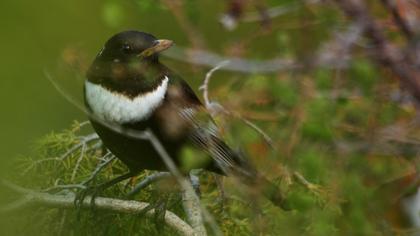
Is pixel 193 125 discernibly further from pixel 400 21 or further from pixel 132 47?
pixel 400 21

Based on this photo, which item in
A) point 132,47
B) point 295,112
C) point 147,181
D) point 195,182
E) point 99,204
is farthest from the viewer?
point 132,47

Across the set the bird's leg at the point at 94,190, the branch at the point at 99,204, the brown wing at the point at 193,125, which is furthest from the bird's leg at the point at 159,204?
the brown wing at the point at 193,125

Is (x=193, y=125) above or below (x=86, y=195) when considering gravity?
below

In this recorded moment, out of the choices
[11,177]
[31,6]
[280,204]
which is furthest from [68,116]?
[280,204]

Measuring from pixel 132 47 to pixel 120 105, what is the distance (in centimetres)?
29

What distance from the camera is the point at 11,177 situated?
14.3ft

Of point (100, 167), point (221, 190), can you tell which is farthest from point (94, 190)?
point (221, 190)

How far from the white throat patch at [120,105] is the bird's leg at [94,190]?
0.66ft

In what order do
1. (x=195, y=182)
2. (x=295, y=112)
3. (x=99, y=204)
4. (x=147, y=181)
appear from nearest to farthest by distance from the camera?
(x=295, y=112) → (x=99, y=204) → (x=147, y=181) → (x=195, y=182)

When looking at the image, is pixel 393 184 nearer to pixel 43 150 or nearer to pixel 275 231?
pixel 275 231

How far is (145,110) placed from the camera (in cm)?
449

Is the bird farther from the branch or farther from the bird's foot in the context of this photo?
the branch

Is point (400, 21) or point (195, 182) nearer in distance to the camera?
point (400, 21)

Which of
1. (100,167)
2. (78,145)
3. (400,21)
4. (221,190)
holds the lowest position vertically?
(221,190)
